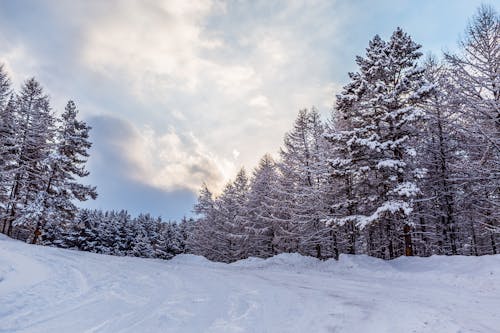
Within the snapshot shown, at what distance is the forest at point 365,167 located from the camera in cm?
1476

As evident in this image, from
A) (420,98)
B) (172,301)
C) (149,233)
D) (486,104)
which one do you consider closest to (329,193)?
(420,98)

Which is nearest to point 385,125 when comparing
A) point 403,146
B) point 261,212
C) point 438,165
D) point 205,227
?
point 403,146

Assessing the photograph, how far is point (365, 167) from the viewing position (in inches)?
625

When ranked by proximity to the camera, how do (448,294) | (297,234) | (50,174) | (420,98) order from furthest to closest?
1. (50,174)
2. (297,234)
3. (420,98)
4. (448,294)

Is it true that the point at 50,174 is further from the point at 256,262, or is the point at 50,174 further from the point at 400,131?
the point at 400,131

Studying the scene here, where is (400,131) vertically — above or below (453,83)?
below

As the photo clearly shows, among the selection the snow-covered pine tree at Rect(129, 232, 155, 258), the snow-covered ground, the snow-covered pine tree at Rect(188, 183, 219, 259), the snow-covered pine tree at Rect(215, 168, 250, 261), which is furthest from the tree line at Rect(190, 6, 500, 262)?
the snow-covered pine tree at Rect(129, 232, 155, 258)

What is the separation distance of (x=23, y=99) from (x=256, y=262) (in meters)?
26.7

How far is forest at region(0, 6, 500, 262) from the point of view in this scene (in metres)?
14.8

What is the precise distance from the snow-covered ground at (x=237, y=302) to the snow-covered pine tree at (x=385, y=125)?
5210 millimetres

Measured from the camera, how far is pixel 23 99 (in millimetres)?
28109

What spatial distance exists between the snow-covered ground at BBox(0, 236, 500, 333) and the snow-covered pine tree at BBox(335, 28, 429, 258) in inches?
205

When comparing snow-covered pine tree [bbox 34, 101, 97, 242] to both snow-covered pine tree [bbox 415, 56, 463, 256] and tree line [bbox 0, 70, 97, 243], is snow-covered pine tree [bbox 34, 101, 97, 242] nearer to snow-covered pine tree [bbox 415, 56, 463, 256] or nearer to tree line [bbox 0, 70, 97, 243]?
tree line [bbox 0, 70, 97, 243]

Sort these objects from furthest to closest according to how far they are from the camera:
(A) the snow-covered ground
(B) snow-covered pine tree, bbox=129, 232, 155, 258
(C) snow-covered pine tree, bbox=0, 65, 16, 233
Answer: (B) snow-covered pine tree, bbox=129, 232, 155, 258 < (C) snow-covered pine tree, bbox=0, 65, 16, 233 < (A) the snow-covered ground
